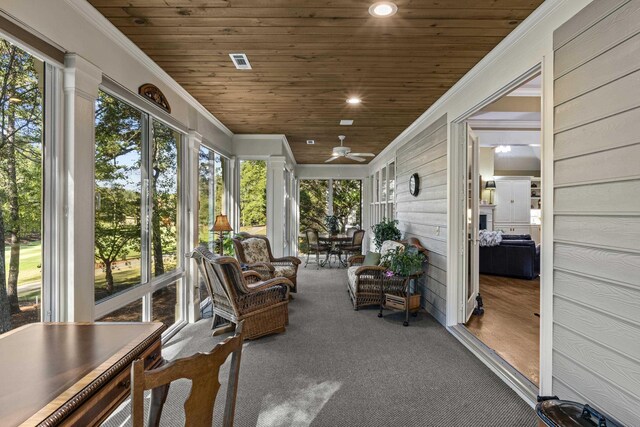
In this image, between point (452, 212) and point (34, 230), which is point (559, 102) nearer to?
point (452, 212)

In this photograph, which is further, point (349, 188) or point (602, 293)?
point (349, 188)

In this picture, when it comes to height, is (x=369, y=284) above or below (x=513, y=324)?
above

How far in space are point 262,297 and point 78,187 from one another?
1992mm

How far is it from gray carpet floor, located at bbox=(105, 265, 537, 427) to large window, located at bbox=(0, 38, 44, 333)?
0.97m

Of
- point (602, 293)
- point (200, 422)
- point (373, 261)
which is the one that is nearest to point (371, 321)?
point (373, 261)

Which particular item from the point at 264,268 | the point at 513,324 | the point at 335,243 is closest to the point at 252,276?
the point at 264,268

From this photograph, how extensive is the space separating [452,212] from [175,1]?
10.6ft

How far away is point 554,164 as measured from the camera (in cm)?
209

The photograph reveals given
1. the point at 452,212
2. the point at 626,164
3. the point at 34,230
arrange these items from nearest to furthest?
the point at 626,164
the point at 34,230
the point at 452,212

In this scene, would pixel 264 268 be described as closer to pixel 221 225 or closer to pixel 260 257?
pixel 260 257

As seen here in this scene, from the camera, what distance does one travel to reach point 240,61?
9.70 ft

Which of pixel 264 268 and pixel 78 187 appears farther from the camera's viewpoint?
pixel 264 268

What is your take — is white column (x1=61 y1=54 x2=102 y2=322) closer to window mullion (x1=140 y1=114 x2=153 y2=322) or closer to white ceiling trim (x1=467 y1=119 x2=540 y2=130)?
window mullion (x1=140 y1=114 x2=153 y2=322)

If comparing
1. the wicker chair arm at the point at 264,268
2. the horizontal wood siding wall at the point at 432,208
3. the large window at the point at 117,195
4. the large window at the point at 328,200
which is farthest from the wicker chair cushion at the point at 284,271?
the large window at the point at 328,200
